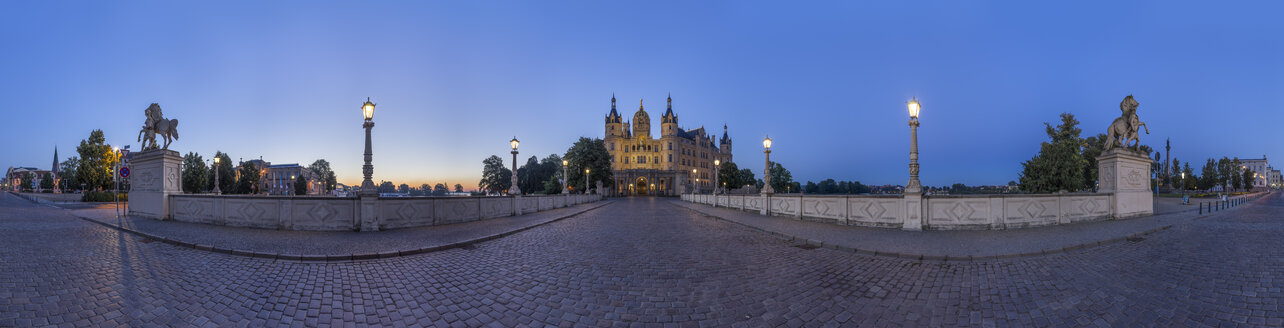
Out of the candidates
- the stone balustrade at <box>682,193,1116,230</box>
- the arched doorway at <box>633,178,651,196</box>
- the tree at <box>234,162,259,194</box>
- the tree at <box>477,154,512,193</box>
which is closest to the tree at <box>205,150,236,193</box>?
the tree at <box>234,162,259,194</box>

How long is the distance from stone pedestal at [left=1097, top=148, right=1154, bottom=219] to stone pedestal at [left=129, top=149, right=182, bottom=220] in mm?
33177

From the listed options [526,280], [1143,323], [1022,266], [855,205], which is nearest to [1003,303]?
[1143,323]

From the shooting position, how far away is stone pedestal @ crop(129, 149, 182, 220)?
14.9 meters

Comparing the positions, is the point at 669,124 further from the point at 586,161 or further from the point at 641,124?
the point at 586,161

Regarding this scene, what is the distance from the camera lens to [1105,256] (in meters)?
7.44

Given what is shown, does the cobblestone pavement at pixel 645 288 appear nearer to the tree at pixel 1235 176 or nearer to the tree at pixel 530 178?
the tree at pixel 530 178

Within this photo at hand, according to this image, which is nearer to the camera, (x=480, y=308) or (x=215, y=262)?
(x=480, y=308)

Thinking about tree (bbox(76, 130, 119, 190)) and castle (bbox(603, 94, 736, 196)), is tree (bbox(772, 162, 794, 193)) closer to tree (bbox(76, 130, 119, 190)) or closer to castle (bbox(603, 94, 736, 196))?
castle (bbox(603, 94, 736, 196))

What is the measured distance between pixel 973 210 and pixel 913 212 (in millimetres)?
1704

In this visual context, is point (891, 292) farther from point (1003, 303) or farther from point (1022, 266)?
point (1022, 266)

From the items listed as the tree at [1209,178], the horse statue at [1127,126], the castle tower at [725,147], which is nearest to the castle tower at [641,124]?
the castle tower at [725,147]

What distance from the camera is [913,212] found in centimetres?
1184

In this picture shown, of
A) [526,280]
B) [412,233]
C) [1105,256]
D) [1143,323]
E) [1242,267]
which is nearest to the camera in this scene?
[1143,323]

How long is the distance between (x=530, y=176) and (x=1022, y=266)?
80292 mm
